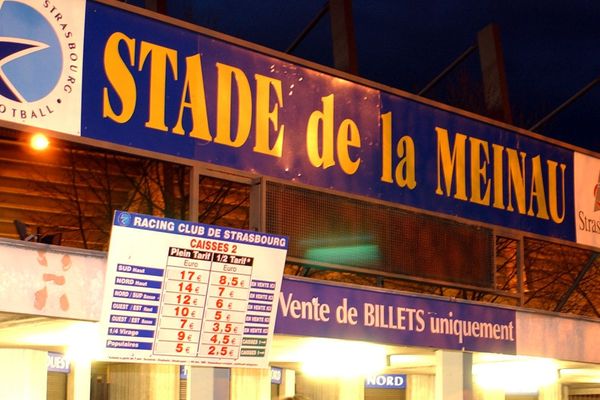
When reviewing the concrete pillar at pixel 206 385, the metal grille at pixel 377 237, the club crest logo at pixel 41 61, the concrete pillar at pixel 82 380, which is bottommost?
the concrete pillar at pixel 206 385

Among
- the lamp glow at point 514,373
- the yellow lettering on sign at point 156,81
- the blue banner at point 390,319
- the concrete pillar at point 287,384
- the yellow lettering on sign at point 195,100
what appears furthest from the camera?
the concrete pillar at point 287,384

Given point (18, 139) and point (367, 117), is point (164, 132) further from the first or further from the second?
point (18, 139)

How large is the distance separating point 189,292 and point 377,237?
3359mm

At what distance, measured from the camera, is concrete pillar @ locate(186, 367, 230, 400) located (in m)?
11.1

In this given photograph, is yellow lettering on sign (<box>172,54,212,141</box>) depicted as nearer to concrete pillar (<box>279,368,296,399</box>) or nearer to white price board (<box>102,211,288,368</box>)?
white price board (<box>102,211,288,368</box>)

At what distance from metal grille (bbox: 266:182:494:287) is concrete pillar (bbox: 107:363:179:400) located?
10462mm

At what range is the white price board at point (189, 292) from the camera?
387 inches

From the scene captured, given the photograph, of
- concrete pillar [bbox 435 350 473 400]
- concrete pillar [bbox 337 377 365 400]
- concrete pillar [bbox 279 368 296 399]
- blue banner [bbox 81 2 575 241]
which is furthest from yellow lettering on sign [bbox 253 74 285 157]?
concrete pillar [bbox 279 368 296 399]

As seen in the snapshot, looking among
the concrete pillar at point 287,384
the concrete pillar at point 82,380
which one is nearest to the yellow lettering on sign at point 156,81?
the concrete pillar at point 82,380

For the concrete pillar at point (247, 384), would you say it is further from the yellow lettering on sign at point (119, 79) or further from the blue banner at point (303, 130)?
the yellow lettering on sign at point (119, 79)

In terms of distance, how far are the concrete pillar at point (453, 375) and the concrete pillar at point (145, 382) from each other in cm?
1032

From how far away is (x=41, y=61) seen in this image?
9.85m

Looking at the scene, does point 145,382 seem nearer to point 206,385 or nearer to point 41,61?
point 206,385

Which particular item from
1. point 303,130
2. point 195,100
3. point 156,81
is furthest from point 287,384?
point 156,81
